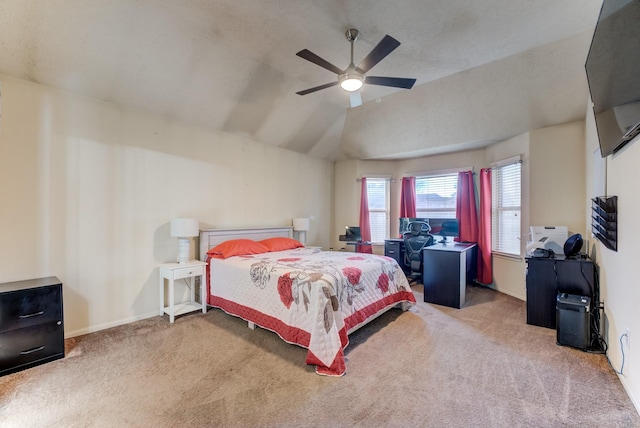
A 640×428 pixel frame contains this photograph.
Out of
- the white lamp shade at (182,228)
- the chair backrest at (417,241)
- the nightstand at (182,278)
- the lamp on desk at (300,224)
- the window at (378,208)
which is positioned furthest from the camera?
the window at (378,208)

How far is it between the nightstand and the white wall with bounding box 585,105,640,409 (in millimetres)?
4043

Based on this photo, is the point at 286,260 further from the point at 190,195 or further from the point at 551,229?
the point at 551,229

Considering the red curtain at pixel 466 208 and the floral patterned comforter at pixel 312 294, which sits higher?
the red curtain at pixel 466 208

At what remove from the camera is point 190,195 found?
396 cm

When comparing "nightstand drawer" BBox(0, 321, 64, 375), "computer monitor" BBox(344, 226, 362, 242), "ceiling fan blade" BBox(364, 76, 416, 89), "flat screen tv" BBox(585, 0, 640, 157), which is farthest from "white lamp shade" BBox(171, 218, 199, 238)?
"flat screen tv" BBox(585, 0, 640, 157)

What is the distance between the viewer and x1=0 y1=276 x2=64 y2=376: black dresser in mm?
2307

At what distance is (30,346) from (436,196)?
605cm

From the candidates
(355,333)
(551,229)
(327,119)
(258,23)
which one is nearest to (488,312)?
(551,229)

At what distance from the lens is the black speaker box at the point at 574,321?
8.68 feet

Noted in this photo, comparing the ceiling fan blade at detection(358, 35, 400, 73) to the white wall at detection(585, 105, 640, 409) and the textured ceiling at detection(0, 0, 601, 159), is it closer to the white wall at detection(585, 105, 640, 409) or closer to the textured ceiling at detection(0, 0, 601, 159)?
the textured ceiling at detection(0, 0, 601, 159)

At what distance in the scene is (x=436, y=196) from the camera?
18.8 feet

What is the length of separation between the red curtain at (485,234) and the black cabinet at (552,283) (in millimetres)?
1617

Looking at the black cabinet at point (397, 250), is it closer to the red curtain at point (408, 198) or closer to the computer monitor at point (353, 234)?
the computer monitor at point (353, 234)

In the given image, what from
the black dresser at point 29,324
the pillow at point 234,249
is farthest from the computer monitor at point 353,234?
the black dresser at point 29,324
